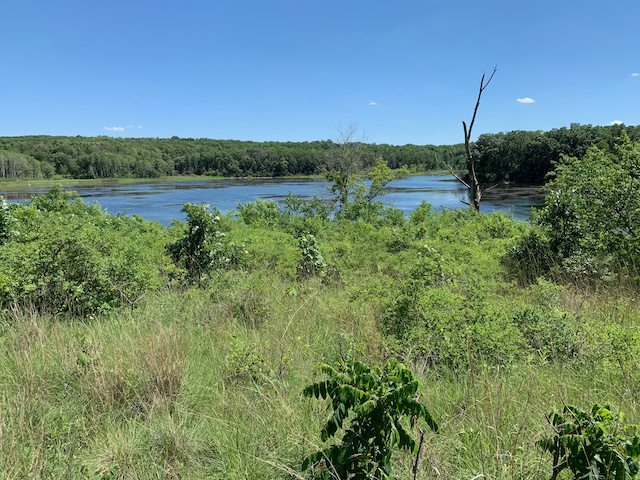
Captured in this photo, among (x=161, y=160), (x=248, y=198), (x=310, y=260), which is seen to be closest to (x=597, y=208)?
(x=310, y=260)

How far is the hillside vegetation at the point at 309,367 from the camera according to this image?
72.5 inches

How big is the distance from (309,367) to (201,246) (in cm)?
389

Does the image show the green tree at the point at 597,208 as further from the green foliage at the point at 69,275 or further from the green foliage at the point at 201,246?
the green foliage at the point at 69,275

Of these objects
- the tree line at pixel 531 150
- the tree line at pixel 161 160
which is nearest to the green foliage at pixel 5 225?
the tree line at pixel 531 150

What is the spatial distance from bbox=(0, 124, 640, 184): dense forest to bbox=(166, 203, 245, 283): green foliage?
65.1m

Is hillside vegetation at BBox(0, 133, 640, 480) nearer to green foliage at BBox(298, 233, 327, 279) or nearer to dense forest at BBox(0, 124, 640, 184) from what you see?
green foliage at BBox(298, 233, 327, 279)

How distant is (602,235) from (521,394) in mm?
4575

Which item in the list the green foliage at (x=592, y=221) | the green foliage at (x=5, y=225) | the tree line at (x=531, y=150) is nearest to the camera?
the green foliage at (x=592, y=221)

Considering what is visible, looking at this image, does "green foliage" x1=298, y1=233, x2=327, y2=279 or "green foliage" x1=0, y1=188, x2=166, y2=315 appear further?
"green foliage" x1=298, y1=233, x2=327, y2=279

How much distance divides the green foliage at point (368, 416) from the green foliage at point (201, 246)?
473 cm

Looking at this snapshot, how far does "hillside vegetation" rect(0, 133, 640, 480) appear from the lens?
6.04 ft

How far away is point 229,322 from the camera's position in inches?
155

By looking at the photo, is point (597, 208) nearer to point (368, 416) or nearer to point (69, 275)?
point (368, 416)

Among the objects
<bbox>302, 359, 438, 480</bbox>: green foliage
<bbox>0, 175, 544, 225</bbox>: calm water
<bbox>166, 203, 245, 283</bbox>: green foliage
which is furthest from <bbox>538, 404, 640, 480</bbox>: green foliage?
<bbox>0, 175, 544, 225</bbox>: calm water
